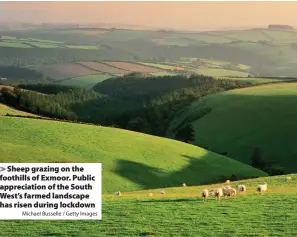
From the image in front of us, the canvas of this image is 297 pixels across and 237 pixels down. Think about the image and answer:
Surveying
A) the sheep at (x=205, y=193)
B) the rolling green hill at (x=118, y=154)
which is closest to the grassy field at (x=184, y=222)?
the sheep at (x=205, y=193)

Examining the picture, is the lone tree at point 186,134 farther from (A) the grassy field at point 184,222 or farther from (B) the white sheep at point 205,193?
(A) the grassy field at point 184,222

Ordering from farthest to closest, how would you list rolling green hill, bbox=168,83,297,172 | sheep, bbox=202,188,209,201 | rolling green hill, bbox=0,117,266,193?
rolling green hill, bbox=168,83,297,172, rolling green hill, bbox=0,117,266,193, sheep, bbox=202,188,209,201

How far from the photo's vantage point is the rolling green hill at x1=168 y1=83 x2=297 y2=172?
119 m

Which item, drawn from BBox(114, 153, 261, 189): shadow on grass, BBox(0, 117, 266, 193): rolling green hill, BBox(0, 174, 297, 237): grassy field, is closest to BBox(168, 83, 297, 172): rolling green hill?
BBox(114, 153, 261, 189): shadow on grass

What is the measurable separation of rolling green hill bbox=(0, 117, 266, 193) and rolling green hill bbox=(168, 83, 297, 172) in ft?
120

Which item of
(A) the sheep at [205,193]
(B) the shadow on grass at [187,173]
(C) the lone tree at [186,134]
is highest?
(A) the sheep at [205,193]

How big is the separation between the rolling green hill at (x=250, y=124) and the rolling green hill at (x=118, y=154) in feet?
120

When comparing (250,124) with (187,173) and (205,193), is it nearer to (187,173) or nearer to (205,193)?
(187,173)

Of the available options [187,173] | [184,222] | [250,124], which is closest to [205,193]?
[184,222]

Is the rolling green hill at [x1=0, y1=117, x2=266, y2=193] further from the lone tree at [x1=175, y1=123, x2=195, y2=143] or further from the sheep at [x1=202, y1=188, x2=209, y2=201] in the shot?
the lone tree at [x1=175, y1=123, x2=195, y2=143]

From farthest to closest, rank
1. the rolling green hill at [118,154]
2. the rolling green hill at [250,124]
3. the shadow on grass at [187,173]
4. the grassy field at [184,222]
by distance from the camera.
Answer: the rolling green hill at [250,124]
the shadow on grass at [187,173]
the rolling green hill at [118,154]
the grassy field at [184,222]

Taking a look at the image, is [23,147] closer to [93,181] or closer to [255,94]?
[93,181]

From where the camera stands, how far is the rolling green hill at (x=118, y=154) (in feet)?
213

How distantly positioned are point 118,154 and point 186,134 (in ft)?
220
